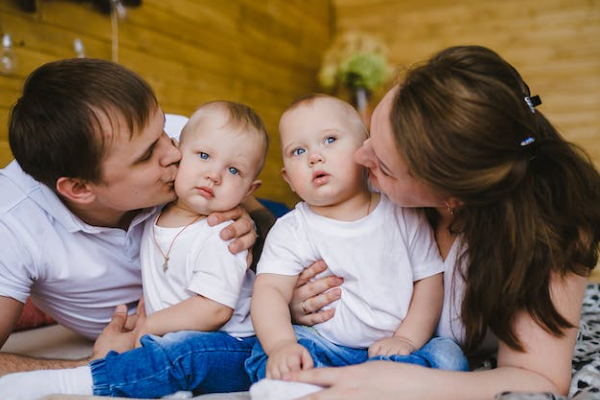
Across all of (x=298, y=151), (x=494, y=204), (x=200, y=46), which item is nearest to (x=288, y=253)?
(x=298, y=151)

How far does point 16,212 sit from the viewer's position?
54.9 inches

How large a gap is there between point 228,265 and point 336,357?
0.33 m

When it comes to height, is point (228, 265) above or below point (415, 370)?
above

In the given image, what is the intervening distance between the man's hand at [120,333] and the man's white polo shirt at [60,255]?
9cm

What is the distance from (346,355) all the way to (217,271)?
35 cm

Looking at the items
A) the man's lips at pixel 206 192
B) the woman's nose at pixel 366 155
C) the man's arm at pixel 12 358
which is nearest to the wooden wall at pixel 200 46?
the man's arm at pixel 12 358

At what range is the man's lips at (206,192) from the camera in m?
1.37

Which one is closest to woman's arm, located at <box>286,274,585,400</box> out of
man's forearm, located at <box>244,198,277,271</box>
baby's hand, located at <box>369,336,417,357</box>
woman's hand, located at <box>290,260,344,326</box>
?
baby's hand, located at <box>369,336,417,357</box>

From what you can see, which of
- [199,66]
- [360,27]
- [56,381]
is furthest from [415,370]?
[360,27]

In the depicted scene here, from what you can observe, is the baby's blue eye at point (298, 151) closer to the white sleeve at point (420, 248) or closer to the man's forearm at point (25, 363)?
the white sleeve at point (420, 248)

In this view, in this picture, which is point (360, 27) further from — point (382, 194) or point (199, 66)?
point (382, 194)

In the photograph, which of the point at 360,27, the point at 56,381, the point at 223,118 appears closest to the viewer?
the point at 56,381

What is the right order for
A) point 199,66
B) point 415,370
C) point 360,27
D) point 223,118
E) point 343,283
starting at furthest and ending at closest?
point 360,27 → point 199,66 → point 223,118 → point 343,283 → point 415,370

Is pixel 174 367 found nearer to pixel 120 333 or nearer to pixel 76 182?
pixel 120 333
